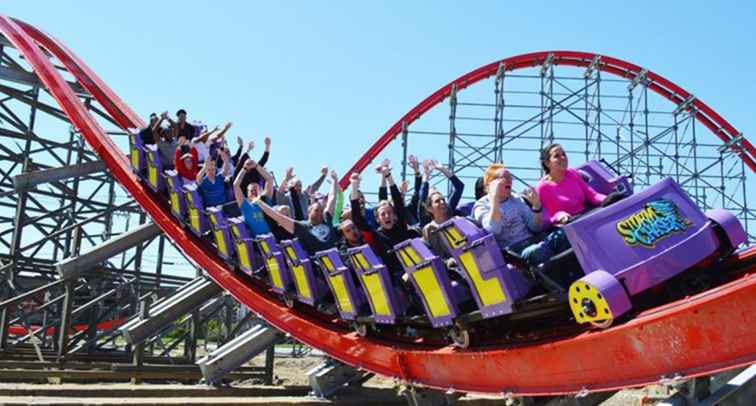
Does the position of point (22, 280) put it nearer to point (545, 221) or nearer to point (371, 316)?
point (371, 316)

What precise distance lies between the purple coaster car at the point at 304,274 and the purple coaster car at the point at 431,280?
3.21 feet

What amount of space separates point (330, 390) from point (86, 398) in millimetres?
1474

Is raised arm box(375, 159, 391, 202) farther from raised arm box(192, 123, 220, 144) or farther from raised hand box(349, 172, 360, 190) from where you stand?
raised arm box(192, 123, 220, 144)

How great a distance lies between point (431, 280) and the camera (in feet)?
9.23

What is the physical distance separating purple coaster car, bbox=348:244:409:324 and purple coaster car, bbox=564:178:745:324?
0.99m

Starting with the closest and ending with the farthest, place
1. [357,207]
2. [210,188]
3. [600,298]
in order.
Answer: [600,298] → [357,207] → [210,188]

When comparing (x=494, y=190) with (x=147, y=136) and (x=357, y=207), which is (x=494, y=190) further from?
(x=147, y=136)

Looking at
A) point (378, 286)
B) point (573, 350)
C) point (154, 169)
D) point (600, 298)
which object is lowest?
point (573, 350)

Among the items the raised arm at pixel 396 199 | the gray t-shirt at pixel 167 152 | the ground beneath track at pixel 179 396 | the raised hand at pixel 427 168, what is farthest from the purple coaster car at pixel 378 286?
the gray t-shirt at pixel 167 152

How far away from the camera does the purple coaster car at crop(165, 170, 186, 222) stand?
5.61 meters

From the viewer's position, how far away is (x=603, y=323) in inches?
89.0

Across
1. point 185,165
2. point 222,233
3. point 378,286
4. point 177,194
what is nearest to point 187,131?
point 185,165

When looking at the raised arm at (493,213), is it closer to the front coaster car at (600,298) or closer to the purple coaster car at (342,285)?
the front coaster car at (600,298)

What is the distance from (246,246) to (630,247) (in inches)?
108
